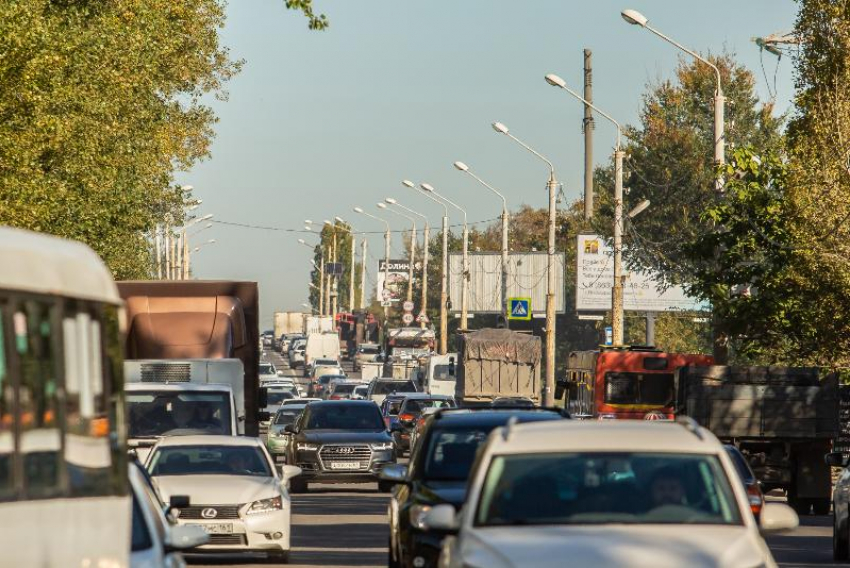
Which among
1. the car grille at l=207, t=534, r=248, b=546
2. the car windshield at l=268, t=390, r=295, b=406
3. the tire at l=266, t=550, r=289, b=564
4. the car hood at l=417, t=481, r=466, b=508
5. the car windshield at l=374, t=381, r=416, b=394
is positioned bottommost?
the car windshield at l=268, t=390, r=295, b=406

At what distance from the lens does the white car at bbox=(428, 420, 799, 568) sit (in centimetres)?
1017

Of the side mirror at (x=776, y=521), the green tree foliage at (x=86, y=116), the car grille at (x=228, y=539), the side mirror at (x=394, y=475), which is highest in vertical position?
the green tree foliage at (x=86, y=116)

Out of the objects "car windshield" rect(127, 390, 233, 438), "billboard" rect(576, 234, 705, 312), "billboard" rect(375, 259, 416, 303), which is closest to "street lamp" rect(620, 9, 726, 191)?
"car windshield" rect(127, 390, 233, 438)

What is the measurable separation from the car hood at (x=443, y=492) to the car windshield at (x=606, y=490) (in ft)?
14.4

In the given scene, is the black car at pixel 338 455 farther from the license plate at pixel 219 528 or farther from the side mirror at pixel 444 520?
the side mirror at pixel 444 520

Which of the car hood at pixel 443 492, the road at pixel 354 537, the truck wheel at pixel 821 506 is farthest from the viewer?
the truck wheel at pixel 821 506

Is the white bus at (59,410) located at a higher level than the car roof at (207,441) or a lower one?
higher

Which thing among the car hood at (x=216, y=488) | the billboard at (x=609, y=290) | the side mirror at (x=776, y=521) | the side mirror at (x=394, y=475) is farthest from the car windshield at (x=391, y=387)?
the side mirror at (x=776, y=521)

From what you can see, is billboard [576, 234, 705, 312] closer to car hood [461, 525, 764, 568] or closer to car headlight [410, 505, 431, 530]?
car headlight [410, 505, 431, 530]

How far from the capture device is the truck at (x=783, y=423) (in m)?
32.6

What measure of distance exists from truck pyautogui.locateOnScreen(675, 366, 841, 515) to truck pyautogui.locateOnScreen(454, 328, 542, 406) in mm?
24347

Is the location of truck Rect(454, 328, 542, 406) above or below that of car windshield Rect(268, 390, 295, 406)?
above

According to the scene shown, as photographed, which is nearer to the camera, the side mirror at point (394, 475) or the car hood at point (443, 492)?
the car hood at point (443, 492)

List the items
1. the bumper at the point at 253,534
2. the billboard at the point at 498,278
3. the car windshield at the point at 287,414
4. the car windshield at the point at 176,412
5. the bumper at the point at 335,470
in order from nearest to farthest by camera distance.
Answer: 1. the bumper at the point at 253,534
2. the car windshield at the point at 176,412
3. the bumper at the point at 335,470
4. the car windshield at the point at 287,414
5. the billboard at the point at 498,278
